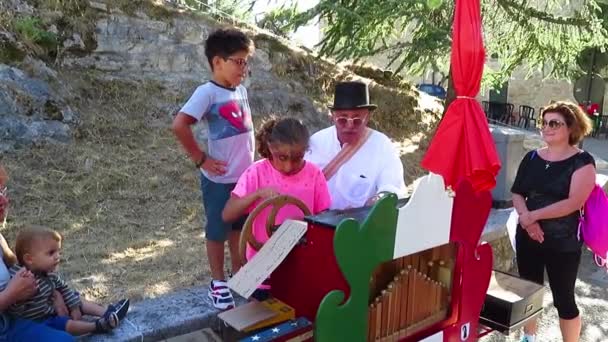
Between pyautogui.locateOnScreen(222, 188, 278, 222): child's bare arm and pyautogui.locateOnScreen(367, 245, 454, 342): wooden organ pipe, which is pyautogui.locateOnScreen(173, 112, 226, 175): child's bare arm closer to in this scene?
pyautogui.locateOnScreen(222, 188, 278, 222): child's bare arm

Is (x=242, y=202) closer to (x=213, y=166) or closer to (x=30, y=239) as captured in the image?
(x=213, y=166)

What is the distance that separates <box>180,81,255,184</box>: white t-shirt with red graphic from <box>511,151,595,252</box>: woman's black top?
1.55m

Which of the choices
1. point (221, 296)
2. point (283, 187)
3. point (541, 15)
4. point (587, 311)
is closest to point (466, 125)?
point (283, 187)

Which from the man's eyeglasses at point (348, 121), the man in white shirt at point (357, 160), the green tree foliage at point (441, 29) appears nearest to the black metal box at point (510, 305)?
the man in white shirt at point (357, 160)

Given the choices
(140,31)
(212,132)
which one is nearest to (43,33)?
(140,31)

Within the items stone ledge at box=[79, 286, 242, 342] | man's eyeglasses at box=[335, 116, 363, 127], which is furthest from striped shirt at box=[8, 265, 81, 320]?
man's eyeglasses at box=[335, 116, 363, 127]

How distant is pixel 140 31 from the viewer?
772 cm

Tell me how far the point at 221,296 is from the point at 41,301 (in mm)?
811

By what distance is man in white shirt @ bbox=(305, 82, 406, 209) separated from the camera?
263cm

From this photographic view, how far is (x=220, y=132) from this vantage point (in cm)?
264

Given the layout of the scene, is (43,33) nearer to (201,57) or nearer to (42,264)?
(201,57)

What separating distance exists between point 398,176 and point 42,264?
5.10 feet

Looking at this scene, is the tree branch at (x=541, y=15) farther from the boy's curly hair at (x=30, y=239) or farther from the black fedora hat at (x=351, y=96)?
the boy's curly hair at (x=30, y=239)

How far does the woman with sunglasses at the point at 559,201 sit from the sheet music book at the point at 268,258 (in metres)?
1.60
